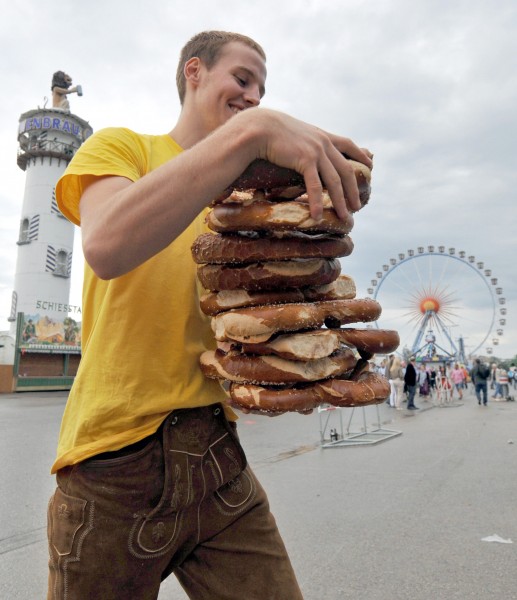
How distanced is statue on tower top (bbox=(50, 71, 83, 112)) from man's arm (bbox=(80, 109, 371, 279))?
4857cm

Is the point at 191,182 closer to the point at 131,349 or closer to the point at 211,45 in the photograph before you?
the point at 131,349

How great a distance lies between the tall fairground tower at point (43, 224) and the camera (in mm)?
39094

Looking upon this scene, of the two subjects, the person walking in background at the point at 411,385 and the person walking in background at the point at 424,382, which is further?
the person walking in background at the point at 424,382

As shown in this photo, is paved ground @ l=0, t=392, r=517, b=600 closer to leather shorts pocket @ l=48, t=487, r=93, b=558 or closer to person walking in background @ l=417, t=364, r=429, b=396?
leather shorts pocket @ l=48, t=487, r=93, b=558

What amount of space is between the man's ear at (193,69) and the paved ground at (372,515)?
2.98m

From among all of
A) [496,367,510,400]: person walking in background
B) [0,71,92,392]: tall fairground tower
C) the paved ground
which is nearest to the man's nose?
the paved ground

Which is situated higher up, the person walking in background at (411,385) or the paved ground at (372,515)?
the person walking in background at (411,385)

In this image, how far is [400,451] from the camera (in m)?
7.92

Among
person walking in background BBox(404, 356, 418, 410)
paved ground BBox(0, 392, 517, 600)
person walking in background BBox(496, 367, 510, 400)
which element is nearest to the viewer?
paved ground BBox(0, 392, 517, 600)

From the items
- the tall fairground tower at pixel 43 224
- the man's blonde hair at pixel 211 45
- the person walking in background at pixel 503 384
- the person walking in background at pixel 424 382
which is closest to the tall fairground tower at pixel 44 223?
the tall fairground tower at pixel 43 224

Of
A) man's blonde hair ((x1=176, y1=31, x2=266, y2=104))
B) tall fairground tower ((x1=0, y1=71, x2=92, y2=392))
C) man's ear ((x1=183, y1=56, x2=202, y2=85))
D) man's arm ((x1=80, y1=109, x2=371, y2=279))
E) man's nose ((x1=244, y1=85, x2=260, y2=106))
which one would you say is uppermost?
tall fairground tower ((x1=0, y1=71, x2=92, y2=392))

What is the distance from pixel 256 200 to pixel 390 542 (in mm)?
3500

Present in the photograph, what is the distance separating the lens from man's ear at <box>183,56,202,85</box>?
1.62 meters

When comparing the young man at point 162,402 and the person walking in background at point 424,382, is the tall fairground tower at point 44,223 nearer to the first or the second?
the person walking in background at point 424,382
